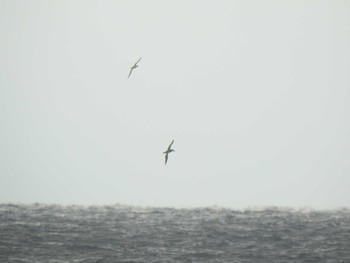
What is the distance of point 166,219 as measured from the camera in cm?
7206

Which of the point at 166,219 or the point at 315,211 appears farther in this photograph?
the point at 315,211

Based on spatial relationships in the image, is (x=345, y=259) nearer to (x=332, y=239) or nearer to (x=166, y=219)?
(x=332, y=239)

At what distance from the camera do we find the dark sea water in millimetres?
53500

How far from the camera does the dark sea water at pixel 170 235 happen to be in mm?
53500

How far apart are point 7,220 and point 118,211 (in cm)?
1429

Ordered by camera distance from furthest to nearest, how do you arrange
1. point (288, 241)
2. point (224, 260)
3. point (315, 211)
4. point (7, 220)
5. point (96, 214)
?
point (315, 211) → point (96, 214) → point (7, 220) → point (288, 241) → point (224, 260)

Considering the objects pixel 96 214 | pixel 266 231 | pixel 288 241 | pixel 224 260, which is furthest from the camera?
pixel 96 214

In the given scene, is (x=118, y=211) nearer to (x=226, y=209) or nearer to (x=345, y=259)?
(x=226, y=209)

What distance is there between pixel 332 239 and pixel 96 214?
2537cm

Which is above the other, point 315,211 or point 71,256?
point 315,211

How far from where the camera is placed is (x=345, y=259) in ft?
174

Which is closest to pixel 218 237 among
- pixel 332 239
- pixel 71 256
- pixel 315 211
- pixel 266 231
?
pixel 266 231

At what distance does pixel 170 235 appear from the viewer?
6194cm

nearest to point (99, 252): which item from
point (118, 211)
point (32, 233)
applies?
point (32, 233)
